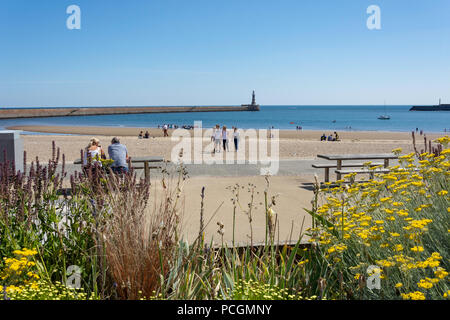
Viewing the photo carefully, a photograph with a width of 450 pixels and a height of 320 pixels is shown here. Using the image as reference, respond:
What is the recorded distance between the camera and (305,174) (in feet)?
37.1

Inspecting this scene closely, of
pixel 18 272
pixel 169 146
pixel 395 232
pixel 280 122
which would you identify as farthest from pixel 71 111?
pixel 395 232

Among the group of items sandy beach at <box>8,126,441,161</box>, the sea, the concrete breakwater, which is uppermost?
the concrete breakwater

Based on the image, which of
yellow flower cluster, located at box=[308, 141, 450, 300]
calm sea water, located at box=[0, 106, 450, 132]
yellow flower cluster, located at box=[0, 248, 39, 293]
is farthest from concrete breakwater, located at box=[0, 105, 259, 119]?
yellow flower cluster, located at box=[308, 141, 450, 300]

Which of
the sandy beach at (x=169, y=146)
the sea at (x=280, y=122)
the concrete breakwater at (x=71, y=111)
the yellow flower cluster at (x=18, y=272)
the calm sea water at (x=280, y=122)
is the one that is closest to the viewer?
the yellow flower cluster at (x=18, y=272)

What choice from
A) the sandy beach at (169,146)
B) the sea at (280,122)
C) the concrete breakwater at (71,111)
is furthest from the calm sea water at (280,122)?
the sandy beach at (169,146)

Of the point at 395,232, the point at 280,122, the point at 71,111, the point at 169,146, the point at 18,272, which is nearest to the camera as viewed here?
the point at 18,272

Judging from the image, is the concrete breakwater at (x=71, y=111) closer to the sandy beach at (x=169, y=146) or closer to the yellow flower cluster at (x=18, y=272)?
the sandy beach at (x=169, y=146)

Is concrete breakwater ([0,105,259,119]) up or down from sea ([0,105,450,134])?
up

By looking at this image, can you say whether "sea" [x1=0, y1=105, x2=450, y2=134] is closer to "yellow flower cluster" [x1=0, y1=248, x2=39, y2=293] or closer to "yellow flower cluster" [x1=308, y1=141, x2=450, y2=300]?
"yellow flower cluster" [x1=308, y1=141, x2=450, y2=300]

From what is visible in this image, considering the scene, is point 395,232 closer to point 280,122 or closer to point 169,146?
point 169,146

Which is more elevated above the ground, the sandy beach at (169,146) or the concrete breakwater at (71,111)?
the concrete breakwater at (71,111)

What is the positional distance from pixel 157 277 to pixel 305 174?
9064 mm
